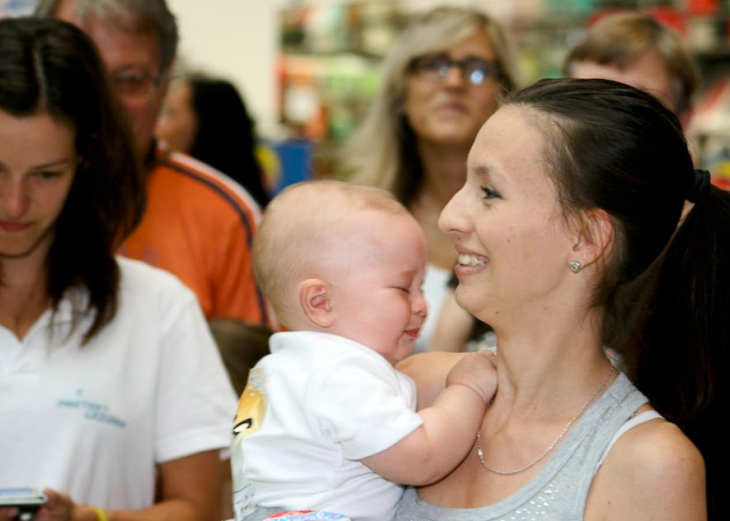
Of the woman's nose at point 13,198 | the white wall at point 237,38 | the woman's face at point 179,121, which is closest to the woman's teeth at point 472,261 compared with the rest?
the woman's nose at point 13,198

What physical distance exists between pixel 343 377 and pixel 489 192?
0.37 meters

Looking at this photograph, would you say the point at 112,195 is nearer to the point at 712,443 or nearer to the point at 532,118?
the point at 532,118

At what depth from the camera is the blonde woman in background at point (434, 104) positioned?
132 inches

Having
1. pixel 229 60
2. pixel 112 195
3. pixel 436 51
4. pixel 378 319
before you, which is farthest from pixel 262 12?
pixel 378 319

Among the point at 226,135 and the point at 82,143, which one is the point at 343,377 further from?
the point at 226,135

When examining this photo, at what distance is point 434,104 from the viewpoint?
11.1 feet

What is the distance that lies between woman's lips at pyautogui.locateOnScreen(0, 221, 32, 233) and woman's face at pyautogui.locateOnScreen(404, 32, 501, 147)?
1514 millimetres

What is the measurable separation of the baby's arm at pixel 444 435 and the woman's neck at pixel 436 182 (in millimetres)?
1515

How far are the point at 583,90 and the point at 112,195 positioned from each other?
Result: 1.21m

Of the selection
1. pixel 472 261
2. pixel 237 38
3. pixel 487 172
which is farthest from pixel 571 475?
pixel 237 38

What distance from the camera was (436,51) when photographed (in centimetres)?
341

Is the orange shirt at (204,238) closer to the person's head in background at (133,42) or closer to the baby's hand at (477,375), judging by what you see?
the person's head in background at (133,42)

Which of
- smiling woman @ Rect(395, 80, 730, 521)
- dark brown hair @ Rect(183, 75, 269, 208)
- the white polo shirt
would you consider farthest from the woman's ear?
dark brown hair @ Rect(183, 75, 269, 208)

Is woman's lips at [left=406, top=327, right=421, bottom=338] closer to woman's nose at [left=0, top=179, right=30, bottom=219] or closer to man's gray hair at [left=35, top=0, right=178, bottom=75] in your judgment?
woman's nose at [left=0, top=179, right=30, bottom=219]
